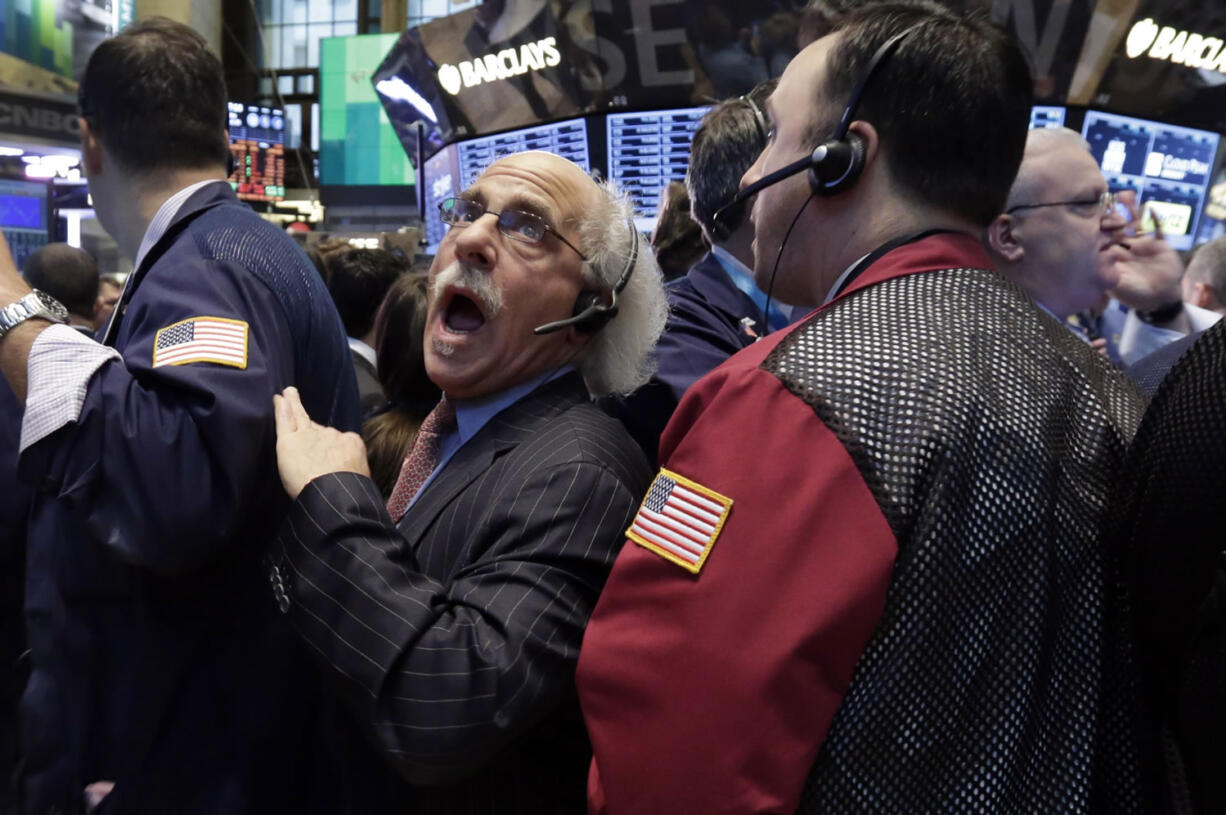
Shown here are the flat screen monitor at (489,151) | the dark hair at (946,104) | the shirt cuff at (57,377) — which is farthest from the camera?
the flat screen monitor at (489,151)

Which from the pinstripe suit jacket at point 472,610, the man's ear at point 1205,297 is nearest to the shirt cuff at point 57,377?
the pinstripe suit jacket at point 472,610

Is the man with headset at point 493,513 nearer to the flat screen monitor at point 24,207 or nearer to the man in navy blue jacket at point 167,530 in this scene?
the man in navy blue jacket at point 167,530

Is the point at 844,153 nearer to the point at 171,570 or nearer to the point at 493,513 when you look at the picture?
the point at 493,513

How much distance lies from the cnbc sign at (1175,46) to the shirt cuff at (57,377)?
7211 millimetres

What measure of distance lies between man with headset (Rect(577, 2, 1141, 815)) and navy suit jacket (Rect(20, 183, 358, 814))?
70cm

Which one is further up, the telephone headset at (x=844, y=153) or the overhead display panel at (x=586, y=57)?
the overhead display panel at (x=586, y=57)

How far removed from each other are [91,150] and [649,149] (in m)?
6.50

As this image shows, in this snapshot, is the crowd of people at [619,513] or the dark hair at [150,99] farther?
the dark hair at [150,99]

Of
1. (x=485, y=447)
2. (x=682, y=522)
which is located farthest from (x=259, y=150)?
(x=682, y=522)

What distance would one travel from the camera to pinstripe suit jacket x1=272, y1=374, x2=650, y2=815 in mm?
1185

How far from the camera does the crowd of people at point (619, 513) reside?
3.02ft

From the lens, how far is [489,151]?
959 cm

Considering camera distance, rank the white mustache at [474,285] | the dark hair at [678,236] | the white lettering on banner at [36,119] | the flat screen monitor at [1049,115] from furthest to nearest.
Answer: the flat screen monitor at [1049,115], the white lettering on banner at [36,119], the dark hair at [678,236], the white mustache at [474,285]

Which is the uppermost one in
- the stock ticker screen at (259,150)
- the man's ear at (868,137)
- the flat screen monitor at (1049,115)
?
the flat screen monitor at (1049,115)
